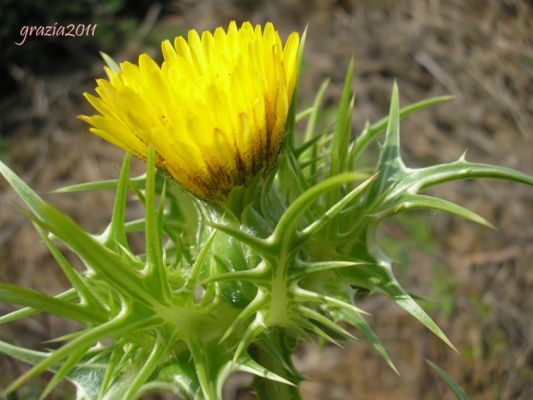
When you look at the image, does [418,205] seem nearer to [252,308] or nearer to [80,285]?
[252,308]

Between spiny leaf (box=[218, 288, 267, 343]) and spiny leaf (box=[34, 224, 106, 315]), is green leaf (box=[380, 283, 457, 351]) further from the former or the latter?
spiny leaf (box=[34, 224, 106, 315])

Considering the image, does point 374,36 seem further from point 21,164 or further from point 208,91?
point 208,91

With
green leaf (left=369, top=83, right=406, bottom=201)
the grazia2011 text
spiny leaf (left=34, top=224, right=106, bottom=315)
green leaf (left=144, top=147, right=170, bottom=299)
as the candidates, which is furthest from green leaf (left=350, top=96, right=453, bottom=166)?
the grazia2011 text

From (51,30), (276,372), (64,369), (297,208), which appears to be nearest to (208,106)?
(297,208)

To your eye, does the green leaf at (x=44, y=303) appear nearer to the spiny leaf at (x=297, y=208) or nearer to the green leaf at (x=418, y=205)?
the spiny leaf at (x=297, y=208)

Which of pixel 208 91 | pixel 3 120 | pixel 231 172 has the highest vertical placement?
pixel 3 120

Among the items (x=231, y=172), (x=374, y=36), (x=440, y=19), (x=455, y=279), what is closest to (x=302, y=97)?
(x=374, y=36)

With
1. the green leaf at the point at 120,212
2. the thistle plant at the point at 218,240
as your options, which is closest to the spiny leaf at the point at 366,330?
the thistle plant at the point at 218,240

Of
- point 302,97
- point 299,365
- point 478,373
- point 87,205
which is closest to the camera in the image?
point 478,373
